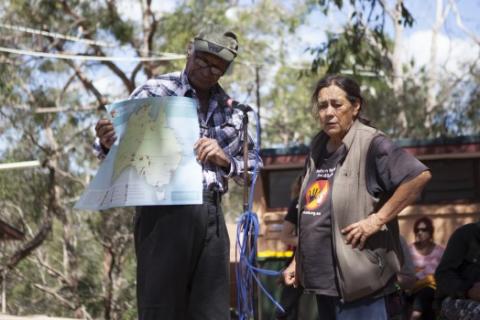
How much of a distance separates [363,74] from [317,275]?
1450 centimetres

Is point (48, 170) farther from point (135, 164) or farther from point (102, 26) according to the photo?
point (135, 164)

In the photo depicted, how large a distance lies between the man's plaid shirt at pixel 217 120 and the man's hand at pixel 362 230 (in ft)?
1.63

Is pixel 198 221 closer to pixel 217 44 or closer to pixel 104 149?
pixel 104 149

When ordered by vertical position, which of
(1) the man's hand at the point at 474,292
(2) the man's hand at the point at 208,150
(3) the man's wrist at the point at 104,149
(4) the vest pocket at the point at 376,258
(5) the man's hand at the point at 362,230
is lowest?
(1) the man's hand at the point at 474,292

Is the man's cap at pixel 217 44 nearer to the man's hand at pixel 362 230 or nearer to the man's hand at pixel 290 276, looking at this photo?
the man's hand at pixel 362 230

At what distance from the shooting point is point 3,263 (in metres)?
25.1

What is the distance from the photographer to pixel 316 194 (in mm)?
3588

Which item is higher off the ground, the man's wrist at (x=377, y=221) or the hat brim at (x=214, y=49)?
the hat brim at (x=214, y=49)

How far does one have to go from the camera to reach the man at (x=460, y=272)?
15.3 feet

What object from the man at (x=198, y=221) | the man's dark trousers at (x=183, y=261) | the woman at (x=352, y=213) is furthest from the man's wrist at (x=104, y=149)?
the woman at (x=352, y=213)

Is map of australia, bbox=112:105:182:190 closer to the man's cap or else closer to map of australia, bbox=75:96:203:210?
map of australia, bbox=75:96:203:210

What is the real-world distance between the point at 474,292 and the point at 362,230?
1528 millimetres

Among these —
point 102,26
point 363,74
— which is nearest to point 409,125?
point 363,74

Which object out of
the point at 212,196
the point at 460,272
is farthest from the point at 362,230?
the point at 460,272
